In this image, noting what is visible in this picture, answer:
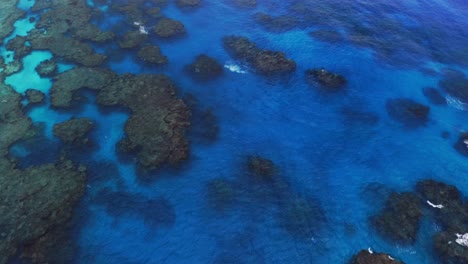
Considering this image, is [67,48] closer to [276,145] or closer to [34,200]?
[34,200]

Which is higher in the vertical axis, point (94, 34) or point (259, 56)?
point (259, 56)

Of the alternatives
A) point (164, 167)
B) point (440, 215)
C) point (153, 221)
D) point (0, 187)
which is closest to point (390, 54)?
point (440, 215)

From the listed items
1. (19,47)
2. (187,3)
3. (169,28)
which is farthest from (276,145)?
(19,47)

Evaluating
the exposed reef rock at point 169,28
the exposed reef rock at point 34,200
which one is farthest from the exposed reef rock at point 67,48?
the exposed reef rock at point 34,200

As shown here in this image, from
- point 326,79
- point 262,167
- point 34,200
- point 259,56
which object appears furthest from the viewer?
point 259,56

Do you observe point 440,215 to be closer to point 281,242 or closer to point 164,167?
point 281,242
